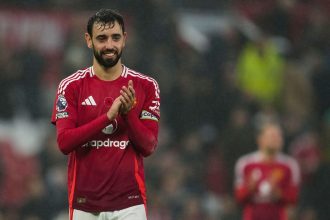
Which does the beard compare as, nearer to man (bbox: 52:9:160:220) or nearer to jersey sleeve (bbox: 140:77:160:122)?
man (bbox: 52:9:160:220)

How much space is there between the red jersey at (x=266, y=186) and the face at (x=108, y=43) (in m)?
4.78

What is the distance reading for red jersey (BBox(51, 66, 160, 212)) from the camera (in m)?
5.75

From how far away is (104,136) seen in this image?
18.9ft

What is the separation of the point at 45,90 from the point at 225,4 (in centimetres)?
251

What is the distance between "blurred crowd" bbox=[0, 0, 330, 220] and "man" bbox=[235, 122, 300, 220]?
1203mm

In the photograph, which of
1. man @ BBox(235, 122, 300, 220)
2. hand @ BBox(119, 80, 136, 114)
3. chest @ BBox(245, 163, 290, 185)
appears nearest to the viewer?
hand @ BBox(119, 80, 136, 114)

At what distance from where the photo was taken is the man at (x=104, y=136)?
5.70 metres

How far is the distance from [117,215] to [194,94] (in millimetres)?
7089

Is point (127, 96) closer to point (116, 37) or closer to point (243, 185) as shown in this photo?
point (116, 37)

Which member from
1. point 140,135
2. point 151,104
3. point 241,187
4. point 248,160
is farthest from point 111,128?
point 248,160

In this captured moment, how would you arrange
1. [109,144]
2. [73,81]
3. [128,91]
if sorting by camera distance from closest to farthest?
1. [128,91]
2. [109,144]
3. [73,81]

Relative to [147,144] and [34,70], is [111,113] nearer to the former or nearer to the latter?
[147,144]

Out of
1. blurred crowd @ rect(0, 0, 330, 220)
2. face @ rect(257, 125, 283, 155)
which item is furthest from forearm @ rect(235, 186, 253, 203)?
blurred crowd @ rect(0, 0, 330, 220)

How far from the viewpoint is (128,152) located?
228 inches
